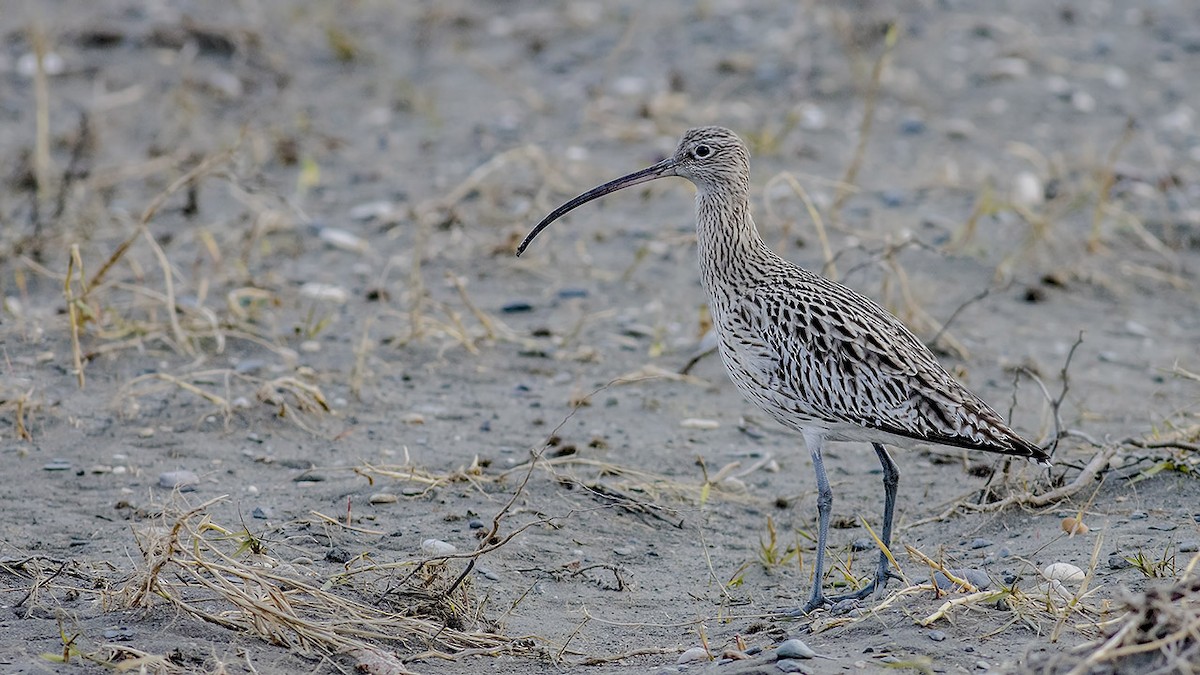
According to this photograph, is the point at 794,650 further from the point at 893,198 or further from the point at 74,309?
the point at 893,198

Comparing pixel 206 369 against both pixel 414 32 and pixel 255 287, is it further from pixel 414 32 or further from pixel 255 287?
pixel 414 32

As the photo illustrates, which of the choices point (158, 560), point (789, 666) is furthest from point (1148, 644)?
point (158, 560)

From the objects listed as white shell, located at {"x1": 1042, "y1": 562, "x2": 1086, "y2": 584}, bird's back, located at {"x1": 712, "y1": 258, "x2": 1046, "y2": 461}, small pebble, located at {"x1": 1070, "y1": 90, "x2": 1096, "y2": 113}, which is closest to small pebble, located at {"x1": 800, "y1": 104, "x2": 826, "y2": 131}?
small pebble, located at {"x1": 1070, "y1": 90, "x2": 1096, "y2": 113}

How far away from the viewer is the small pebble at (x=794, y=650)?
183 inches

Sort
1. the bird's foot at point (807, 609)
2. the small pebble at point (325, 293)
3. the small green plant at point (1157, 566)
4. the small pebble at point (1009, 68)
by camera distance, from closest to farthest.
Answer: the small green plant at point (1157, 566)
the bird's foot at point (807, 609)
the small pebble at point (325, 293)
the small pebble at point (1009, 68)

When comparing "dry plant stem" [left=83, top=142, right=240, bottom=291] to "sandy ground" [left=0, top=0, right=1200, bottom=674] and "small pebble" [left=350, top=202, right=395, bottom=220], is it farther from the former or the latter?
"small pebble" [left=350, top=202, right=395, bottom=220]

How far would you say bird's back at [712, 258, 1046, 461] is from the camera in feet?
18.2

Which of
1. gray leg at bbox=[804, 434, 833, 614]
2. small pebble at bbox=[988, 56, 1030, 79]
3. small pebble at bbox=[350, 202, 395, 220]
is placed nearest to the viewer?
gray leg at bbox=[804, 434, 833, 614]

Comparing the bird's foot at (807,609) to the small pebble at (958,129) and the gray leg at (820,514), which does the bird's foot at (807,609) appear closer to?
the gray leg at (820,514)

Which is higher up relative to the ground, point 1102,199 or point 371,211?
point 1102,199

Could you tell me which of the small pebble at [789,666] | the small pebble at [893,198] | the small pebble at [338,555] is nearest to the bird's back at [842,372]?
the small pebble at [789,666]

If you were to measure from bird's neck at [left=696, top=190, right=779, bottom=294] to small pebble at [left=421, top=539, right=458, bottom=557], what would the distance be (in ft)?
5.15

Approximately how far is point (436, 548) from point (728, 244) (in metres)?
1.80

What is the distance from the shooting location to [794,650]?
466cm
